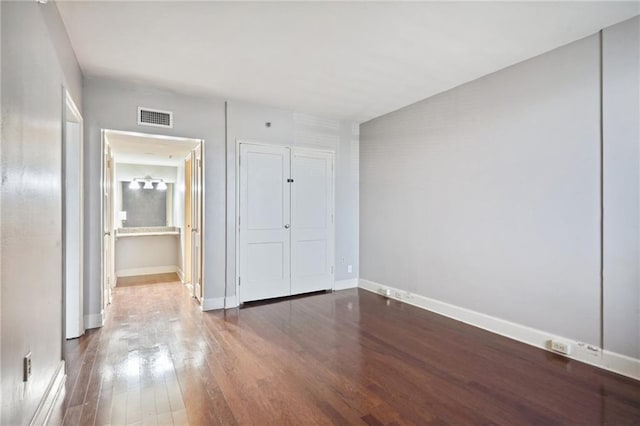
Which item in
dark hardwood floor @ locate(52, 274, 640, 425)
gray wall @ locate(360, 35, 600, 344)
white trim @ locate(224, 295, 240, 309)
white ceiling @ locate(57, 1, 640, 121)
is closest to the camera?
dark hardwood floor @ locate(52, 274, 640, 425)

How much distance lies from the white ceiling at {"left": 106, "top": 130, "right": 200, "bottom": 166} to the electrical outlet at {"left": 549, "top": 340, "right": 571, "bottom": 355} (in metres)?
4.41

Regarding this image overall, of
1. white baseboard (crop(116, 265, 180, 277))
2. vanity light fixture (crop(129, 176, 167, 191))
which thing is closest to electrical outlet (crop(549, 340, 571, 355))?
white baseboard (crop(116, 265, 180, 277))

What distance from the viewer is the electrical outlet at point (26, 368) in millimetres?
1596

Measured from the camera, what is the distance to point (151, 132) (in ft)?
12.7

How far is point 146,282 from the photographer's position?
5.60 m

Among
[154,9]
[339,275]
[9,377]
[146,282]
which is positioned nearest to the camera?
[9,377]

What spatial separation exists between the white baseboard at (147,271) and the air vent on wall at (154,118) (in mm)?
3356

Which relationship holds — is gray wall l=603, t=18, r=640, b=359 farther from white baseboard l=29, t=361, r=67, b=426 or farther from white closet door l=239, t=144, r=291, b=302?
white baseboard l=29, t=361, r=67, b=426

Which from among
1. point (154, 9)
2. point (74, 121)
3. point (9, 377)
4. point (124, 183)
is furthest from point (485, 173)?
point (124, 183)

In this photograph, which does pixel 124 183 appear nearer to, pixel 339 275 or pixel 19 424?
pixel 339 275

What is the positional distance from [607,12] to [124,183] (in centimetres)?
758

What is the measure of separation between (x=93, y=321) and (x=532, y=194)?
15.4ft

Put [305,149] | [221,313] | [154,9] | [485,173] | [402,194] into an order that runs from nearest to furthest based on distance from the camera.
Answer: [154,9] < [485,173] < [221,313] < [402,194] < [305,149]

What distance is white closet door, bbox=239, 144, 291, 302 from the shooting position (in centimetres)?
444
